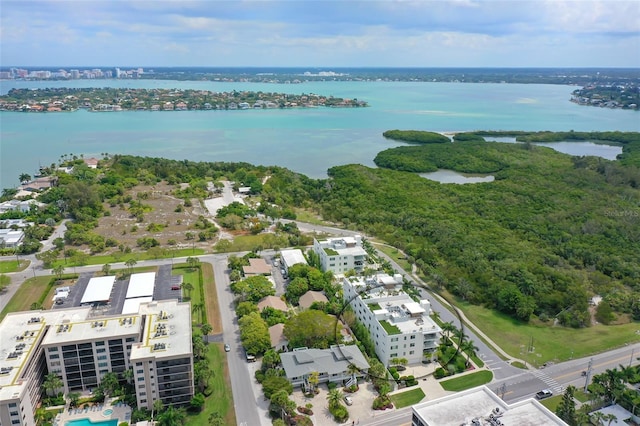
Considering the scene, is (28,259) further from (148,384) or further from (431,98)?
(431,98)

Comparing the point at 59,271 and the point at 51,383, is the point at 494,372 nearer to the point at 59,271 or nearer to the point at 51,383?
the point at 51,383

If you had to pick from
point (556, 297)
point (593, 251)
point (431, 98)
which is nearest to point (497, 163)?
point (593, 251)

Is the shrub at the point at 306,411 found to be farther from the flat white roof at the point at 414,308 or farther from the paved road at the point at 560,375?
the paved road at the point at 560,375

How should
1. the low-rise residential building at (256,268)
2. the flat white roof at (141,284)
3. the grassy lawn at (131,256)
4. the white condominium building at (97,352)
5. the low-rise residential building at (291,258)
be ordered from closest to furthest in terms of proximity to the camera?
the white condominium building at (97,352), the flat white roof at (141,284), the low-rise residential building at (256,268), the low-rise residential building at (291,258), the grassy lawn at (131,256)

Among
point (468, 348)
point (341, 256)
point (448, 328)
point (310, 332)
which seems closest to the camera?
point (468, 348)

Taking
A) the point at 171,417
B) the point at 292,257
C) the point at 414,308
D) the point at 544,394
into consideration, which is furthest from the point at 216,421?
the point at 292,257

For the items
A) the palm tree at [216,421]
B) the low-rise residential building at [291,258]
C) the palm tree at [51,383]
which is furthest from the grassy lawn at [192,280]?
the palm tree at [216,421]
